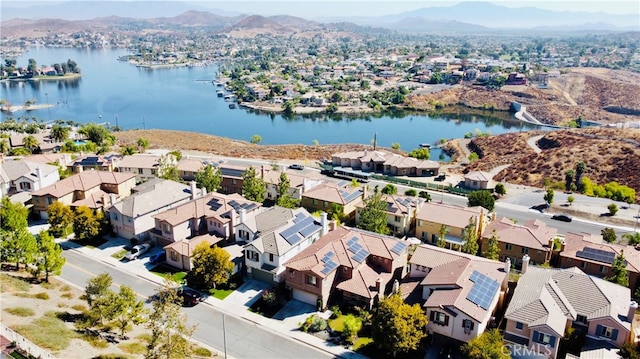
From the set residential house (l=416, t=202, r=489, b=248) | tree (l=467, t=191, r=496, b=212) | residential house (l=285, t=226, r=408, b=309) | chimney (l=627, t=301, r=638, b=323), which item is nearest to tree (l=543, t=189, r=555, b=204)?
tree (l=467, t=191, r=496, b=212)

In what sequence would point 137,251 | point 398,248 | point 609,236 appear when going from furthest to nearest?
1. point 609,236
2. point 137,251
3. point 398,248

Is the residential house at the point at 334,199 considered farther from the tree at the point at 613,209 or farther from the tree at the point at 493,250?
the tree at the point at 613,209

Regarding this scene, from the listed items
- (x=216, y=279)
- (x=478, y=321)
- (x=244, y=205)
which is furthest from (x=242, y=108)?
(x=478, y=321)

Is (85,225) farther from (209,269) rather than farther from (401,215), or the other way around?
(401,215)

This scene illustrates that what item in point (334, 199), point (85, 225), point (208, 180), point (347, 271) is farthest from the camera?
point (208, 180)

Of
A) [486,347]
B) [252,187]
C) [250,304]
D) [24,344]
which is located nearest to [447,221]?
[486,347]
